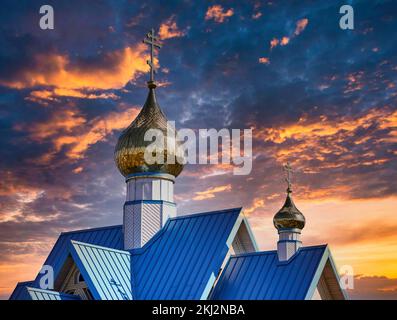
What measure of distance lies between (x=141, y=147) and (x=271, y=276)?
276 inches

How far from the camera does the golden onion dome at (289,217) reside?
3056 centimetres

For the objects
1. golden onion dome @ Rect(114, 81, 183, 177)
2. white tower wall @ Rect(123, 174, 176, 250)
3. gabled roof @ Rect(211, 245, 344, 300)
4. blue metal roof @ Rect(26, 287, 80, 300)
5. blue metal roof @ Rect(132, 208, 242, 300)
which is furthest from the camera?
golden onion dome @ Rect(114, 81, 183, 177)

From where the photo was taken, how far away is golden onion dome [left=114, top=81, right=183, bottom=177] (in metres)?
26.2

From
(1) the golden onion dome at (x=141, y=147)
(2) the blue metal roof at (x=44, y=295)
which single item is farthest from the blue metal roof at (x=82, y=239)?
(2) the blue metal roof at (x=44, y=295)

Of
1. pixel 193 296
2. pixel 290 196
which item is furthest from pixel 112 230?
pixel 290 196

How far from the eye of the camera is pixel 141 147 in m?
26.1

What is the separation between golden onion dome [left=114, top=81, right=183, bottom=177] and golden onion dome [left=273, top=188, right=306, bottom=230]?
6137 millimetres

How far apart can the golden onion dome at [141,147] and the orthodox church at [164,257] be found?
39mm

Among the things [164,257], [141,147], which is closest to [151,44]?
[141,147]

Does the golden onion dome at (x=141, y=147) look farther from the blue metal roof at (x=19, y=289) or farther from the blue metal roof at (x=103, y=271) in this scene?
the blue metal roof at (x=19, y=289)

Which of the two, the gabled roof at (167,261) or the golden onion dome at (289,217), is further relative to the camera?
the golden onion dome at (289,217)

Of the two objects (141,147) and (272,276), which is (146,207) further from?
(272,276)

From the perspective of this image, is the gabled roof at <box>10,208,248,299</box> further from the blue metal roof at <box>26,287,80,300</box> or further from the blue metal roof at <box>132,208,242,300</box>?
the blue metal roof at <box>26,287,80,300</box>

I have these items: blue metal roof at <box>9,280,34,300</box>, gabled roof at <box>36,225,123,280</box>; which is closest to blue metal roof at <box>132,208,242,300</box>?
gabled roof at <box>36,225,123,280</box>
